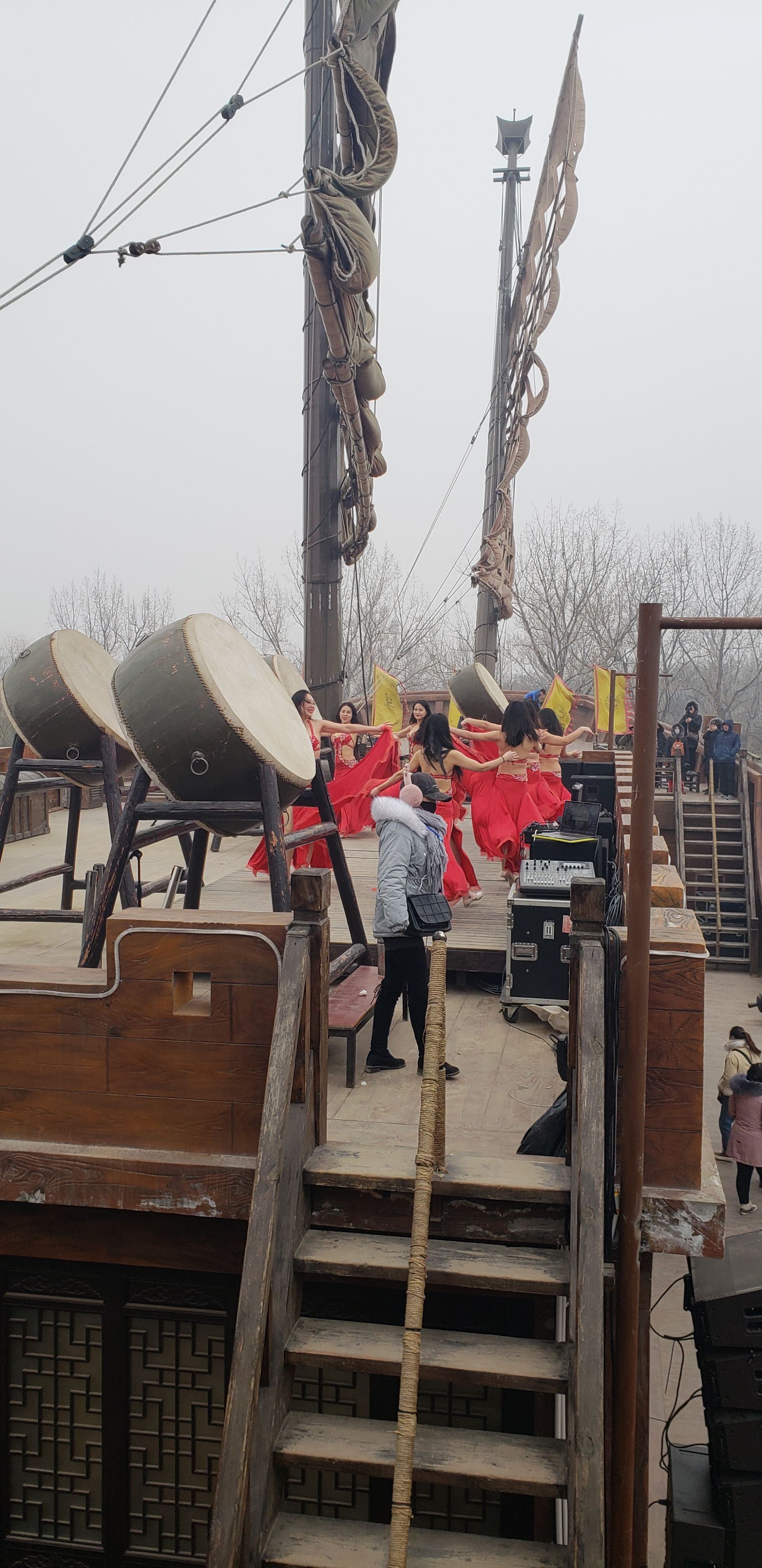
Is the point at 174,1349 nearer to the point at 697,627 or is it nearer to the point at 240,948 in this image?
the point at 240,948

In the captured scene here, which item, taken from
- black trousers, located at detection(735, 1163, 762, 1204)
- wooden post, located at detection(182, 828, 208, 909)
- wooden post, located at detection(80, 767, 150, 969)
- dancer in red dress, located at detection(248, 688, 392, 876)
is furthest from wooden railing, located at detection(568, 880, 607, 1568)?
black trousers, located at detection(735, 1163, 762, 1204)

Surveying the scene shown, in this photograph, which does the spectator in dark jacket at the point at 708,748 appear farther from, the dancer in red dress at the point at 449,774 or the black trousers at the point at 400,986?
the black trousers at the point at 400,986

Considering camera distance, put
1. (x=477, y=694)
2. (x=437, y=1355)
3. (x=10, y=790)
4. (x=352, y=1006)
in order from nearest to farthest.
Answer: (x=437, y=1355)
(x=352, y=1006)
(x=10, y=790)
(x=477, y=694)

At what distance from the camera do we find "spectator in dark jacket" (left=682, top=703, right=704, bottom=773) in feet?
89.0

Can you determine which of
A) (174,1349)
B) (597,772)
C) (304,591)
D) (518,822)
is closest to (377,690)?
(597,772)

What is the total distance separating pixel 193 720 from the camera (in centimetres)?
402

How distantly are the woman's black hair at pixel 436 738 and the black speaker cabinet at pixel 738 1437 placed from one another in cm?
405

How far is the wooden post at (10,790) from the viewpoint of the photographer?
214 inches

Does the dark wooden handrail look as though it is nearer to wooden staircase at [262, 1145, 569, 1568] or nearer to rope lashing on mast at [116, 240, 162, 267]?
wooden staircase at [262, 1145, 569, 1568]

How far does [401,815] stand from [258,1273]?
233cm

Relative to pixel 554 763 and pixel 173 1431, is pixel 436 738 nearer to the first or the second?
pixel 173 1431

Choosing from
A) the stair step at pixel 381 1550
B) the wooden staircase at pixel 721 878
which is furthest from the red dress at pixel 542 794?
the wooden staircase at pixel 721 878

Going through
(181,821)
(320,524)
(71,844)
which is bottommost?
(71,844)

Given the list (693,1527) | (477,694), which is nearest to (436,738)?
(693,1527)
